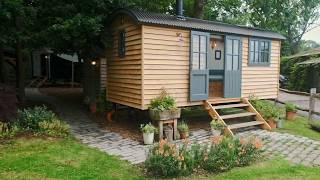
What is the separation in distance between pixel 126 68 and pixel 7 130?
3.79 m

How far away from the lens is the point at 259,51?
12141 mm

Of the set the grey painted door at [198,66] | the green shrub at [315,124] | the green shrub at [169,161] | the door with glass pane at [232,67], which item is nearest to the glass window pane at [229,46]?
the door with glass pane at [232,67]

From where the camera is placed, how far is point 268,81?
12.7 meters

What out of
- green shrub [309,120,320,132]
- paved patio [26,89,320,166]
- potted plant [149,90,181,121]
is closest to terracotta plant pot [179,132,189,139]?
paved patio [26,89,320,166]

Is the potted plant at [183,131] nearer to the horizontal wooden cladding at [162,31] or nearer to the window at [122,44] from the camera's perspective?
the horizontal wooden cladding at [162,31]

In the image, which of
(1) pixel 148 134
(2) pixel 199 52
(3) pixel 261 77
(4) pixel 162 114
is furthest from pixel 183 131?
(3) pixel 261 77

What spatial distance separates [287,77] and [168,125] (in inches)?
874

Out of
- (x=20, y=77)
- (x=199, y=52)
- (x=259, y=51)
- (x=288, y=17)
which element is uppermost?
(x=288, y=17)

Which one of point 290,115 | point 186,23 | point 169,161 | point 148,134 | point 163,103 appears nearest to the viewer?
point 169,161

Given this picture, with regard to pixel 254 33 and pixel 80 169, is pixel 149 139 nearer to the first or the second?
pixel 80 169

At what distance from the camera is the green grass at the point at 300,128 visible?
34.1ft

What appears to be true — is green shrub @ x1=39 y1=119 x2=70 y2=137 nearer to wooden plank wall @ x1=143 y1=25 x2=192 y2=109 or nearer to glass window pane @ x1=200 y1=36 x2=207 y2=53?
wooden plank wall @ x1=143 y1=25 x2=192 y2=109

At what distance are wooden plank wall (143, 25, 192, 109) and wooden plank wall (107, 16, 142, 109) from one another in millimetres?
228

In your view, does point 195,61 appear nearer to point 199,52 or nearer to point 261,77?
point 199,52
